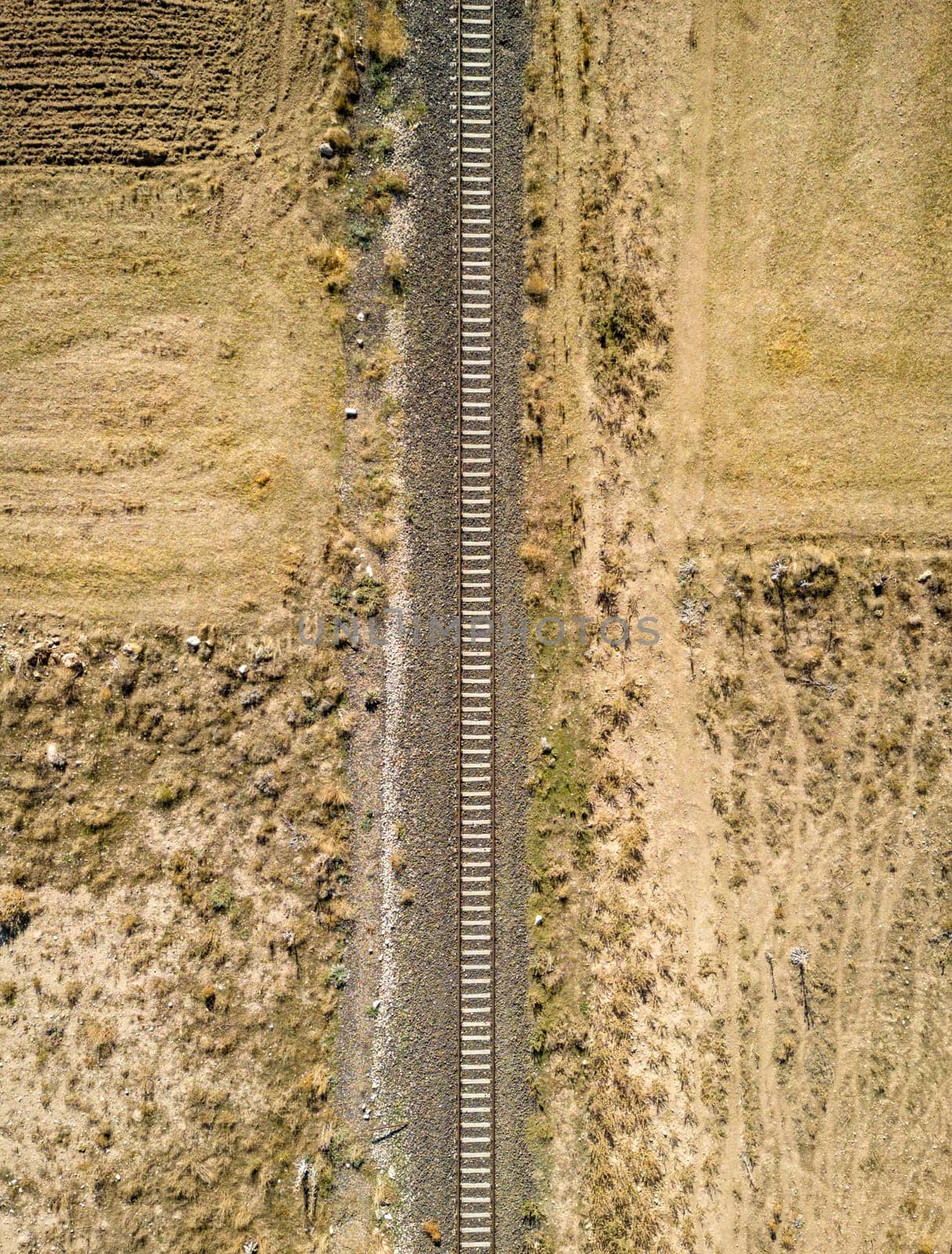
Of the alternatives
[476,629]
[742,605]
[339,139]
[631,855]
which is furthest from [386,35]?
[631,855]

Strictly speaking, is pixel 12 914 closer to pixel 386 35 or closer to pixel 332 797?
pixel 332 797

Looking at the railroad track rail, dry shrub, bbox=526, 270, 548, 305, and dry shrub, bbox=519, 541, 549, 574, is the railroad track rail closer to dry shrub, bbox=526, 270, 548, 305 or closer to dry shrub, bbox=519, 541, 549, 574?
dry shrub, bbox=519, 541, 549, 574

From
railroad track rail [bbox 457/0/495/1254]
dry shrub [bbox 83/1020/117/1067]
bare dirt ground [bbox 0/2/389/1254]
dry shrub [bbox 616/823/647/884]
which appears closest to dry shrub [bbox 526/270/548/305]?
railroad track rail [bbox 457/0/495/1254]

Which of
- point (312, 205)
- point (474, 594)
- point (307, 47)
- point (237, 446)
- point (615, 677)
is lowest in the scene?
point (615, 677)

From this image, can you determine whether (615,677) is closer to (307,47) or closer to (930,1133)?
(930,1133)

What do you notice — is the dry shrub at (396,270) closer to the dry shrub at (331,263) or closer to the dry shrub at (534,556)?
the dry shrub at (331,263)

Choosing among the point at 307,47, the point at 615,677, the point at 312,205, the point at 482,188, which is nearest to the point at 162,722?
the point at 615,677
